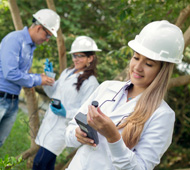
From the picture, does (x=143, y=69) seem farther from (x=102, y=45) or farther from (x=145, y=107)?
(x=102, y=45)

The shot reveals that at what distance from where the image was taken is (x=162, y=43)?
1364mm

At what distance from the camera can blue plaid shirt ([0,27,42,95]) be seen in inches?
103

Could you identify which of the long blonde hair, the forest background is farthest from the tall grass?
the long blonde hair

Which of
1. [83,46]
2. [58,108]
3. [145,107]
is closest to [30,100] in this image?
[58,108]

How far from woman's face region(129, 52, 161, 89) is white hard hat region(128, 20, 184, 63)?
5cm

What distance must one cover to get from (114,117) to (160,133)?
30 centimetres

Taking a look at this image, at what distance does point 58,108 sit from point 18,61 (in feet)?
2.33

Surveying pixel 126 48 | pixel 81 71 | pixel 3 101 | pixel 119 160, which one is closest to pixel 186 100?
pixel 126 48

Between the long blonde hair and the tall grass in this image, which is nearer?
the long blonde hair

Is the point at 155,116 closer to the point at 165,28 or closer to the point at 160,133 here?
the point at 160,133

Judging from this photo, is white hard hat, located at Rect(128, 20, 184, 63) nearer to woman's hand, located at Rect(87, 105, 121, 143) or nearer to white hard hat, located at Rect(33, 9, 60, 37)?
woman's hand, located at Rect(87, 105, 121, 143)

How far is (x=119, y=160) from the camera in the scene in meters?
1.25

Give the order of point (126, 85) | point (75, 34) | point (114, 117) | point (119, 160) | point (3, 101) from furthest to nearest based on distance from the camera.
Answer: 1. point (75, 34)
2. point (3, 101)
3. point (126, 85)
4. point (114, 117)
5. point (119, 160)

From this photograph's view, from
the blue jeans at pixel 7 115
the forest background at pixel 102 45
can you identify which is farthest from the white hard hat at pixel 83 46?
the forest background at pixel 102 45
